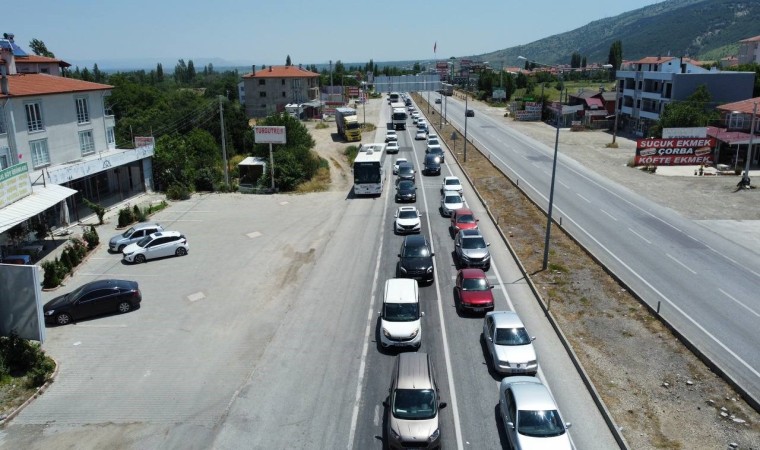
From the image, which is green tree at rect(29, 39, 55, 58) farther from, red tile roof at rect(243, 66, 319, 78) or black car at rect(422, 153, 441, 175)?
black car at rect(422, 153, 441, 175)

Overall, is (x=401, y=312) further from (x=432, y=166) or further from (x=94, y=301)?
(x=432, y=166)

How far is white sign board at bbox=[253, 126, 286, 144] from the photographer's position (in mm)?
48781

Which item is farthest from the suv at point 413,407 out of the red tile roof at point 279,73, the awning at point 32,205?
the red tile roof at point 279,73

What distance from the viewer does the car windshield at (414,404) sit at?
1467cm

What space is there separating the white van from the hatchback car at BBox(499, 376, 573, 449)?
505 cm

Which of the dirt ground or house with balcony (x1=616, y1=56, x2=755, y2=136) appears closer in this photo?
the dirt ground

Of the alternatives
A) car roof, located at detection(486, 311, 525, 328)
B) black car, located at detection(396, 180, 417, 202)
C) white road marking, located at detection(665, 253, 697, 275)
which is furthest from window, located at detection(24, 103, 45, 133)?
white road marking, located at detection(665, 253, 697, 275)

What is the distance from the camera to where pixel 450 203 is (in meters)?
38.5

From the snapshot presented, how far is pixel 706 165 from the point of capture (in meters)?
56.3

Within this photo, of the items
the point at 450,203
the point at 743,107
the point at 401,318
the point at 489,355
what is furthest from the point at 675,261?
the point at 743,107

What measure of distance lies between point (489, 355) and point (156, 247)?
788 inches

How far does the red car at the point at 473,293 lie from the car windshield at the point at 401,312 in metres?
2.67

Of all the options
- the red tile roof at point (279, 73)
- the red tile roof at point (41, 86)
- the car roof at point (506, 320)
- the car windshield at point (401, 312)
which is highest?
the red tile roof at point (279, 73)

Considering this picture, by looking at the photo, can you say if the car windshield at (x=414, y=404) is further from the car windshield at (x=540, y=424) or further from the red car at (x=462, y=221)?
the red car at (x=462, y=221)
